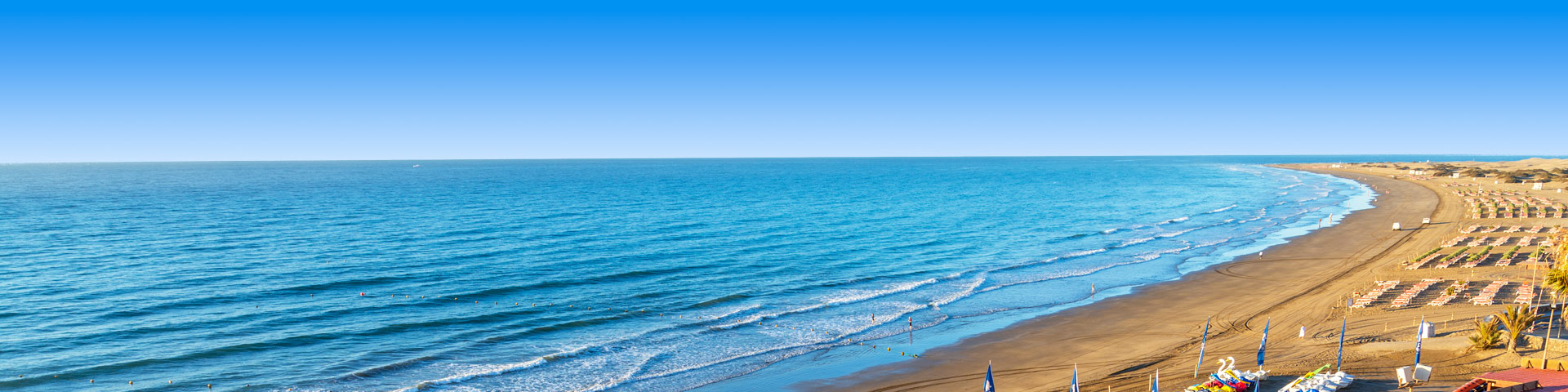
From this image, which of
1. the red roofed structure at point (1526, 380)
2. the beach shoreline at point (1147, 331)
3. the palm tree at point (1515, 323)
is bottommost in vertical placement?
the beach shoreline at point (1147, 331)

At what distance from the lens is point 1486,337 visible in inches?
1205

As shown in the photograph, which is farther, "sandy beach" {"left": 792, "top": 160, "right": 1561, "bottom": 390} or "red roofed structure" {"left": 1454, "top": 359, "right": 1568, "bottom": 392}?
"sandy beach" {"left": 792, "top": 160, "right": 1561, "bottom": 390}

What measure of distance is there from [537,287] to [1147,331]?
106ft

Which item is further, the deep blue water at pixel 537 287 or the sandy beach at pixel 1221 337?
the deep blue water at pixel 537 287

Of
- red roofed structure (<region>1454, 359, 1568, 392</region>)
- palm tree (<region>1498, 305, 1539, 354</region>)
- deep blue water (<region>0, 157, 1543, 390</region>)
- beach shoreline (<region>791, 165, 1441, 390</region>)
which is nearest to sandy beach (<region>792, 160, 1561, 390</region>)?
beach shoreline (<region>791, 165, 1441, 390</region>)

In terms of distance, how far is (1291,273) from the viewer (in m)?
54.2

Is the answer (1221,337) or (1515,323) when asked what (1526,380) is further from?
(1221,337)

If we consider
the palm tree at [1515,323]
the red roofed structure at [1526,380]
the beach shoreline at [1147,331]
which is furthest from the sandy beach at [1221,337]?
the red roofed structure at [1526,380]

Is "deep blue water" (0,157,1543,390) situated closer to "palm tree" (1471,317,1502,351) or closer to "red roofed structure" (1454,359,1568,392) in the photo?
"palm tree" (1471,317,1502,351)

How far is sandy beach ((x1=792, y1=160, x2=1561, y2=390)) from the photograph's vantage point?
3072cm

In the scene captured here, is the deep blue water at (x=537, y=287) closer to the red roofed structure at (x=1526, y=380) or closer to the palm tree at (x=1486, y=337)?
the palm tree at (x=1486, y=337)

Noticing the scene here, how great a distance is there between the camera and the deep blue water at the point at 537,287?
3294 centimetres

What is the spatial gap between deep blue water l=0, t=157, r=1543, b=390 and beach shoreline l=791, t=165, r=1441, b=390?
73.1 inches

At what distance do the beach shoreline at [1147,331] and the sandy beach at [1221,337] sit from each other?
7cm
